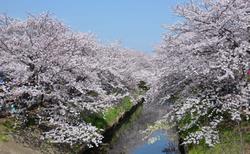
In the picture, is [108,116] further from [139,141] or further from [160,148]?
[160,148]

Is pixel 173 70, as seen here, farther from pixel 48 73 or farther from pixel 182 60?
pixel 48 73

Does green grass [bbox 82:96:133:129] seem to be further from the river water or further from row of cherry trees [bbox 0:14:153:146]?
row of cherry trees [bbox 0:14:153:146]

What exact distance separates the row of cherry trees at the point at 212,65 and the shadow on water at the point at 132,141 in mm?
2321

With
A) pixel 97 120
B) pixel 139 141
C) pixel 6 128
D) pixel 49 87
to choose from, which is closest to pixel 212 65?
pixel 49 87

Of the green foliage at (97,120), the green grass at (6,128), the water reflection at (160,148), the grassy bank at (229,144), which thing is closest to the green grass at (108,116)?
the green foliage at (97,120)

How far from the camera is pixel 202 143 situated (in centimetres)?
1474

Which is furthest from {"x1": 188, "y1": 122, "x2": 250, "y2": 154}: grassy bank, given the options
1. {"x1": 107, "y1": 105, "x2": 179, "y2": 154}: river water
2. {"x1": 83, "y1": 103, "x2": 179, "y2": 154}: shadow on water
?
{"x1": 107, "y1": 105, "x2": 179, "y2": 154}: river water

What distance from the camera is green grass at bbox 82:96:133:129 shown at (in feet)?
69.2

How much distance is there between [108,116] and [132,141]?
206 centimetres

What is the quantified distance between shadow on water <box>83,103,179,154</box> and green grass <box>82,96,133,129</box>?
1.62ft

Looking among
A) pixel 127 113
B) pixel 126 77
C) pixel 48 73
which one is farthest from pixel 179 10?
pixel 126 77

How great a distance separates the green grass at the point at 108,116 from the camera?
21.1 meters

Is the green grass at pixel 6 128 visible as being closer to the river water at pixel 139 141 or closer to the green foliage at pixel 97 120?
the green foliage at pixel 97 120

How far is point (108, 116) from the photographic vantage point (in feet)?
82.7
